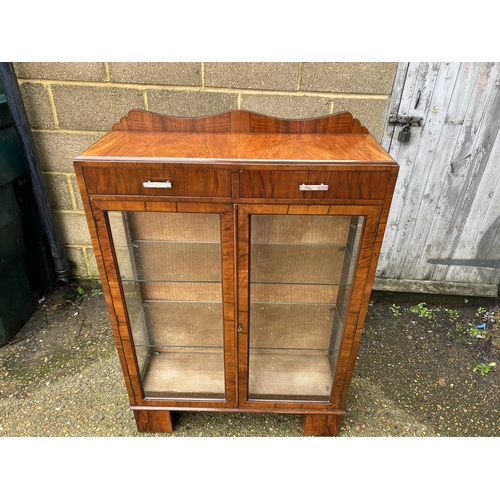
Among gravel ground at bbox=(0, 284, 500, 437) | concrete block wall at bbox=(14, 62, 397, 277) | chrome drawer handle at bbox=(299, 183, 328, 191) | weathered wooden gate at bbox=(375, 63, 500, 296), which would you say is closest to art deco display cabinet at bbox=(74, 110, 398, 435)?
chrome drawer handle at bbox=(299, 183, 328, 191)

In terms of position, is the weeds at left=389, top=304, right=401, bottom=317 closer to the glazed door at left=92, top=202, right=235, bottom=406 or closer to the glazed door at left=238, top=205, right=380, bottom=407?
the glazed door at left=238, top=205, right=380, bottom=407

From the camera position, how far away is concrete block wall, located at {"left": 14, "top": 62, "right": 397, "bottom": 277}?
1.92 m

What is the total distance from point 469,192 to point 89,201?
214 centimetres

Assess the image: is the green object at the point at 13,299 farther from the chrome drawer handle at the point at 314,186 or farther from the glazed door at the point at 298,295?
the chrome drawer handle at the point at 314,186

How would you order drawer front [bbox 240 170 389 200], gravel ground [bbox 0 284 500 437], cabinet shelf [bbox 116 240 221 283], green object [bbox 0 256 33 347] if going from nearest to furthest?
drawer front [bbox 240 170 389 200], cabinet shelf [bbox 116 240 221 283], gravel ground [bbox 0 284 500 437], green object [bbox 0 256 33 347]

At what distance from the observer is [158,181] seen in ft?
3.92

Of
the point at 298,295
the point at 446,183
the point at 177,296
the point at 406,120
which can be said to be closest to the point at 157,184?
the point at 177,296

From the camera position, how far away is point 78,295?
2590mm

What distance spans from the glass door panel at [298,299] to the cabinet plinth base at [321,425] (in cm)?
10

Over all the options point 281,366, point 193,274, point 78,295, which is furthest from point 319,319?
point 78,295

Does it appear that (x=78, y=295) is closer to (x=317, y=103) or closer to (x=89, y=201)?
(x=89, y=201)

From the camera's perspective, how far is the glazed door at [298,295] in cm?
132

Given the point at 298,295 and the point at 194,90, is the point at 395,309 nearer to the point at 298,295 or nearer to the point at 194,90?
the point at 298,295

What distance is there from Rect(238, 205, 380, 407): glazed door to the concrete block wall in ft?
3.01
